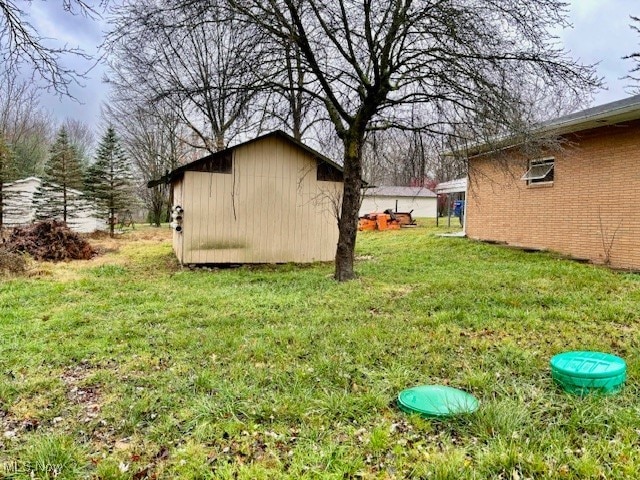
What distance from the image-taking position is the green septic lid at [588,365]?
2938 millimetres

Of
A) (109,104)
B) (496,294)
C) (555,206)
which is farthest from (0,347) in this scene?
(109,104)

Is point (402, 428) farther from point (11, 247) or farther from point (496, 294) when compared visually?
point (11, 247)

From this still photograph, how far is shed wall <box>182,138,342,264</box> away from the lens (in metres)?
9.37

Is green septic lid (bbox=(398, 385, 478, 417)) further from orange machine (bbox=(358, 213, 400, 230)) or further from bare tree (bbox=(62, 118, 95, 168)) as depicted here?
bare tree (bbox=(62, 118, 95, 168))

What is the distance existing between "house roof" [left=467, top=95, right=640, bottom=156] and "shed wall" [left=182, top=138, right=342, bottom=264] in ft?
12.5

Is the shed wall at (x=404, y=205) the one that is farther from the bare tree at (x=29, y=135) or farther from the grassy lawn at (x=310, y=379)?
the grassy lawn at (x=310, y=379)

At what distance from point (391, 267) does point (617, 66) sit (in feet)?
22.7

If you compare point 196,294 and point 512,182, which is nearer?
point 196,294

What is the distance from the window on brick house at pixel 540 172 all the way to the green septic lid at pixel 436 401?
28.2 feet

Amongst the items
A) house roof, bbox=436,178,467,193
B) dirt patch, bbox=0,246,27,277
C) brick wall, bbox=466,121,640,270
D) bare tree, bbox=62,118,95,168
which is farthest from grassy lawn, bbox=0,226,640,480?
bare tree, bbox=62,118,95,168

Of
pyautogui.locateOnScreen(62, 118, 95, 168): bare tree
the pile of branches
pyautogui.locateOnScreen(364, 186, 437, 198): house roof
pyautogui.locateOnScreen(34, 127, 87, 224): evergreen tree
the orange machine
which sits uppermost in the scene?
pyautogui.locateOnScreen(62, 118, 95, 168): bare tree

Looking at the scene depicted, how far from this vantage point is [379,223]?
20.3 metres

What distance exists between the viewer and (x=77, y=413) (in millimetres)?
2932

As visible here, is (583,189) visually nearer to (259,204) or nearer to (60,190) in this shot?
(259,204)
